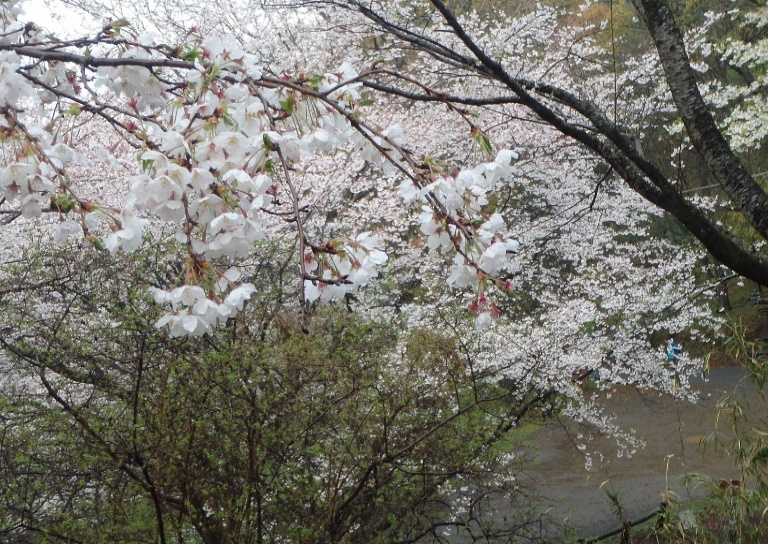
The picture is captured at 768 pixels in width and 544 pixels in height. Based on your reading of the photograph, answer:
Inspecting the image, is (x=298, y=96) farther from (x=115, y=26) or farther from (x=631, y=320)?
(x=631, y=320)

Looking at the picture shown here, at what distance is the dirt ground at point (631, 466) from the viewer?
26.5 ft

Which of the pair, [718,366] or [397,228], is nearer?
[397,228]

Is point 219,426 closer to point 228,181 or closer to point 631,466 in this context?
point 228,181

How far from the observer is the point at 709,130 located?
9.45 feet

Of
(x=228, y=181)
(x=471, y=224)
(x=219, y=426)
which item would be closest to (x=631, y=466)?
(x=219, y=426)

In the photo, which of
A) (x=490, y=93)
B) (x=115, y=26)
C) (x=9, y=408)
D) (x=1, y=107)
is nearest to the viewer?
(x=1, y=107)

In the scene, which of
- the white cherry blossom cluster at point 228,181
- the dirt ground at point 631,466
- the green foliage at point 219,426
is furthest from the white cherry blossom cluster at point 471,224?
the dirt ground at point 631,466

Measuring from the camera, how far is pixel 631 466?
9.78 m

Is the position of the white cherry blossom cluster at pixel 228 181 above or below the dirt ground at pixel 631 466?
below

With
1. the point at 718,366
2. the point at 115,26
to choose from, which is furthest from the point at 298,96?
the point at 718,366

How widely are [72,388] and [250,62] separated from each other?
Answer: 3.18 metres

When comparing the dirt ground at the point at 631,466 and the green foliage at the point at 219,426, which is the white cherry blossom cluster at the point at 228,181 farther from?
the dirt ground at the point at 631,466

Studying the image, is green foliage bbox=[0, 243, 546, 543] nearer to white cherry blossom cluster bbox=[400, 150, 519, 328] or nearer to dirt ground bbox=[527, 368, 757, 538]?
white cherry blossom cluster bbox=[400, 150, 519, 328]

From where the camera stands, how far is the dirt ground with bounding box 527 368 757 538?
26.5 ft
